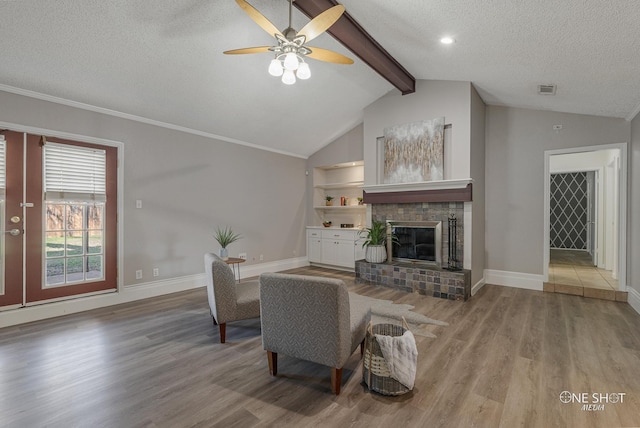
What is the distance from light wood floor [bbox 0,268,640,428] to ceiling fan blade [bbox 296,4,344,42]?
8.85 ft

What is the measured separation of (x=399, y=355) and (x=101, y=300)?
12.9ft

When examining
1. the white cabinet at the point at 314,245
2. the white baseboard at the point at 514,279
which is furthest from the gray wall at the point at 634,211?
the white cabinet at the point at 314,245

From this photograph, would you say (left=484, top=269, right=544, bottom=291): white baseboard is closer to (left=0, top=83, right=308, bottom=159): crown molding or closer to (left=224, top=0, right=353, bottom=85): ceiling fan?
(left=224, top=0, right=353, bottom=85): ceiling fan

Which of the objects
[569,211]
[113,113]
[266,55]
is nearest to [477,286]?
[266,55]

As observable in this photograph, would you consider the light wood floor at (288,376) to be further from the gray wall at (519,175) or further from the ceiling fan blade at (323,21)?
the ceiling fan blade at (323,21)

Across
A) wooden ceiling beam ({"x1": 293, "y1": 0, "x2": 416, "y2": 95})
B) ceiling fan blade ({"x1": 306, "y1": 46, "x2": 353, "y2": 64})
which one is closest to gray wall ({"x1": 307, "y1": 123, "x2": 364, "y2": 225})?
wooden ceiling beam ({"x1": 293, "y1": 0, "x2": 416, "y2": 95})

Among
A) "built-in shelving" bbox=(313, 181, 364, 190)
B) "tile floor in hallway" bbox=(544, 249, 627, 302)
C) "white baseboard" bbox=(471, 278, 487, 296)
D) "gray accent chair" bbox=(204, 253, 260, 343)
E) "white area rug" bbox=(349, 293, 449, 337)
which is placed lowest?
"white area rug" bbox=(349, 293, 449, 337)

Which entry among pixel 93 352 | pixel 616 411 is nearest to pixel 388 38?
pixel 616 411

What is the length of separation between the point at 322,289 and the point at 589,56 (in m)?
3.30

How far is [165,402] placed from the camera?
1.91 meters

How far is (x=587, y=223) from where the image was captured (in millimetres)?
7262

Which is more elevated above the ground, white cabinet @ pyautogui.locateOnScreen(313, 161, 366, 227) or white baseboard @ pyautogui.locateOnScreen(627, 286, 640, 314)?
white cabinet @ pyautogui.locateOnScreen(313, 161, 366, 227)

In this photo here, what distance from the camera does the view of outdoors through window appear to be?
354 centimetres

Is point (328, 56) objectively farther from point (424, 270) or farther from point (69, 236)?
point (69, 236)
